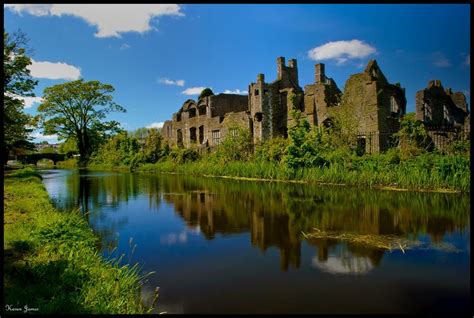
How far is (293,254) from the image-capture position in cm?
722

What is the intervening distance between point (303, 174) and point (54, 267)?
16.1m

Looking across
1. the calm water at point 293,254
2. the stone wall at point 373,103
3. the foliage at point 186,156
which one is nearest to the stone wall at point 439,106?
the stone wall at point 373,103

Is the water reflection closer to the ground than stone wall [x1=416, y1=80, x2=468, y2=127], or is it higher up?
closer to the ground

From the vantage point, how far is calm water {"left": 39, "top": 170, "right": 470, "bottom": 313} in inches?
202

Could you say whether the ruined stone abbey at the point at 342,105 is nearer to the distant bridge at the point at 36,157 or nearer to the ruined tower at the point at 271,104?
the ruined tower at the point at 271,104

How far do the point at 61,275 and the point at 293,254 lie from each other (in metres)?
4.06

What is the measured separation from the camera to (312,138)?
21.7m

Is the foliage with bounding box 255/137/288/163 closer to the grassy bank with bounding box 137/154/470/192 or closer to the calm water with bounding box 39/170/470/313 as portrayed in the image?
the grassy bank with bounding box 137/154/470/192

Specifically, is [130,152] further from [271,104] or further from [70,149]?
[70,149]

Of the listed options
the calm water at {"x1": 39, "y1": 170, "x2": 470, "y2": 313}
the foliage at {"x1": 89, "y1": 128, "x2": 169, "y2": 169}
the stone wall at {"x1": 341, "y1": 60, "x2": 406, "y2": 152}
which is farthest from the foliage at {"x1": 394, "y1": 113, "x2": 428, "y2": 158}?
the foliage at {"x1": 89, "y1": 128, "x2": 169, "y2": 169}

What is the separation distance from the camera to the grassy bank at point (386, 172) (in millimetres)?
14609

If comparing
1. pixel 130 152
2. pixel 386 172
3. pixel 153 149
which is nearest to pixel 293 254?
pixel 386 172

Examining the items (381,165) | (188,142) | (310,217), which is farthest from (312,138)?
(188,142)

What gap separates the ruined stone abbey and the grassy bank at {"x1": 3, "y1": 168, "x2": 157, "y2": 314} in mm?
20319
